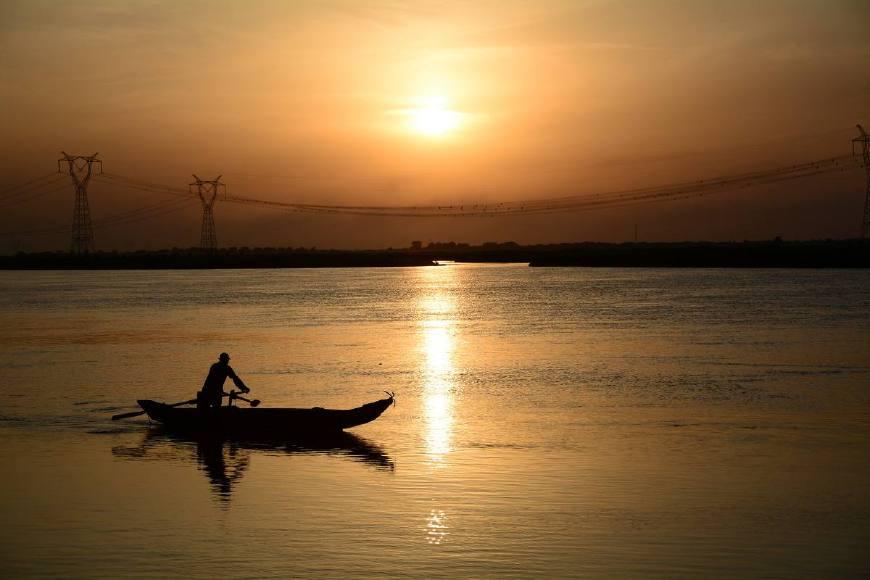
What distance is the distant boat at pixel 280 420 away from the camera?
85.1ft

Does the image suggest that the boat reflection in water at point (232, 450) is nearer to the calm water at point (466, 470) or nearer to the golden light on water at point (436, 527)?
the calm water at point (466, 470)

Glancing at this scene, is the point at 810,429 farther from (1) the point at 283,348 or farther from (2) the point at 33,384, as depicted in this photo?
(1) the point at 283,348

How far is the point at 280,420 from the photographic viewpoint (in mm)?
25969

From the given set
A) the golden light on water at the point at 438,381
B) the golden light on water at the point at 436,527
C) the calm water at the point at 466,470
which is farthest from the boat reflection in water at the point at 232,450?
the golden light on water at the point at 436,527

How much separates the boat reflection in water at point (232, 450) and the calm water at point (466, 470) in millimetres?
117

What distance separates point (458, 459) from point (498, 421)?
658 cm

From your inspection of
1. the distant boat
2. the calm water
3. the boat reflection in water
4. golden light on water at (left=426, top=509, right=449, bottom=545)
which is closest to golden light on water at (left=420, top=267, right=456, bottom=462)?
the calm water

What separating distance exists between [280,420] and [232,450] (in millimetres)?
1724

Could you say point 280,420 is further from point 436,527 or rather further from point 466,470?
point 436,527

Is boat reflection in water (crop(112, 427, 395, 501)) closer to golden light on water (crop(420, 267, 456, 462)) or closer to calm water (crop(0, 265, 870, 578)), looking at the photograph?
calm water (crop(0, 265, 870, 578))

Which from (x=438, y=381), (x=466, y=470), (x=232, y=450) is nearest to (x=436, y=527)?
(x=466, y=470)

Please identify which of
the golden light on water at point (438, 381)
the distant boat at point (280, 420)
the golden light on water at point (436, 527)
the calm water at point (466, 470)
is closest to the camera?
the calm water at point (466, 470)

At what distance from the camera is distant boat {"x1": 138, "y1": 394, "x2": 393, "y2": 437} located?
26.0 meters

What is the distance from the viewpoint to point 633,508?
727 inches
